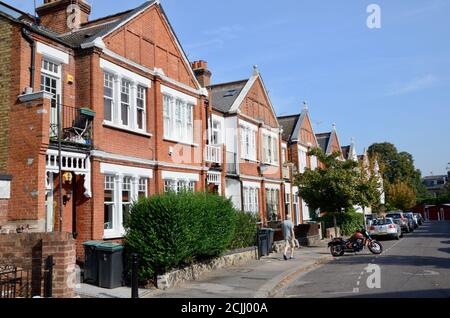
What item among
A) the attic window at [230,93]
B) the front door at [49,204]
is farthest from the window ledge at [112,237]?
the attic window at [230,93]

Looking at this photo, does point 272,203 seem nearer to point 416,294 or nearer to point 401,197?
point 416,294

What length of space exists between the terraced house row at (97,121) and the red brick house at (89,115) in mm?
36

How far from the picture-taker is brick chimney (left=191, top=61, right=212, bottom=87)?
24.6 m

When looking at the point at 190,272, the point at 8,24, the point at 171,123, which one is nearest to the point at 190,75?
the point at 171,123

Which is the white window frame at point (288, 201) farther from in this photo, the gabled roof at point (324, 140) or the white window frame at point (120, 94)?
the white window frame at point (120, 94)

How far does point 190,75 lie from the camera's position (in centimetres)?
2097

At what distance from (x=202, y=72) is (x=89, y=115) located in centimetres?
1129

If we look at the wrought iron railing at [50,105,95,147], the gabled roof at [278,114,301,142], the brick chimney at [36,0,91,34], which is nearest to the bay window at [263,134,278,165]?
the gabled roof at [278,114,301,142]

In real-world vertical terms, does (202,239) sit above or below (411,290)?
above

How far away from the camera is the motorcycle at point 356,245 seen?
19.8 metres

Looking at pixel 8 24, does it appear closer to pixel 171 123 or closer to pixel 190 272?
pixel 171 123

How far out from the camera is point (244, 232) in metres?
18.7

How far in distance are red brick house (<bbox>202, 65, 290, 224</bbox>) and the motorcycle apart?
6.10m

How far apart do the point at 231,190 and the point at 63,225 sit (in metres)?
12.5
